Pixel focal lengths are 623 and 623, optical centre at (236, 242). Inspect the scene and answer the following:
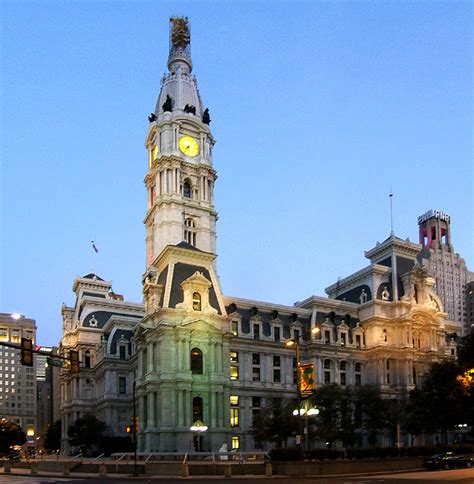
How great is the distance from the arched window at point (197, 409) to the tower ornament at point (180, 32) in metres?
84.5

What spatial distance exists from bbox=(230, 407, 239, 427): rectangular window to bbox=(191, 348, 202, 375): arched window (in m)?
10.2

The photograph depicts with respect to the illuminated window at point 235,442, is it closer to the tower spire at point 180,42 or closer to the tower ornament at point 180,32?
the tower spire at point 180,42

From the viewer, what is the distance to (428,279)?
4026 inches

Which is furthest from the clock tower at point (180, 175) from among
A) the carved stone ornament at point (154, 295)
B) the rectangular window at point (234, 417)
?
the rectangular window at point (234, 417)

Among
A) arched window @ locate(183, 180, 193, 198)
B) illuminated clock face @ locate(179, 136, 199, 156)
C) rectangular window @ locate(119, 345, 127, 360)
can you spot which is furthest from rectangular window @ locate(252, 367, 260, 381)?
illuminated clock face @ locate(179, 136, 199, 156)

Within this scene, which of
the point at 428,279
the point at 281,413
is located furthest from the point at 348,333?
the point at 281,413

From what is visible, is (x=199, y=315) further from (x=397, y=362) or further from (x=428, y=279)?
(x=428, y=279)

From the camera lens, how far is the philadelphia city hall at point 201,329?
75750 mm

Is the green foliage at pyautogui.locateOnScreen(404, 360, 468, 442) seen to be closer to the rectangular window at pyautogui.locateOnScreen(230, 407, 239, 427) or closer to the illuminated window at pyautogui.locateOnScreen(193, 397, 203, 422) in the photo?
the rectangular window at pyautogui.locateOnScreen(230, 407, 239, 427)

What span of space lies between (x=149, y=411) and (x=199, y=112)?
218 feet

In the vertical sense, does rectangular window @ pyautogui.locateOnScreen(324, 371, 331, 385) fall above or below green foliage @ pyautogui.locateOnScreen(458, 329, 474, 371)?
below

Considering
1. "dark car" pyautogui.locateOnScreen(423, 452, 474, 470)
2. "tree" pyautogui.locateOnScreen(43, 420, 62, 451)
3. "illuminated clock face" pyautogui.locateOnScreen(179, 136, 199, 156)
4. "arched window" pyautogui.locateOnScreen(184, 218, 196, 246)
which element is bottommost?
"tree" pyautogui.locateOnScreen(43, 420, 62, 451)

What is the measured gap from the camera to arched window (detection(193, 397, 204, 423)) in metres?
75.2

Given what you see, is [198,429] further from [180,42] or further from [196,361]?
[180,42]
